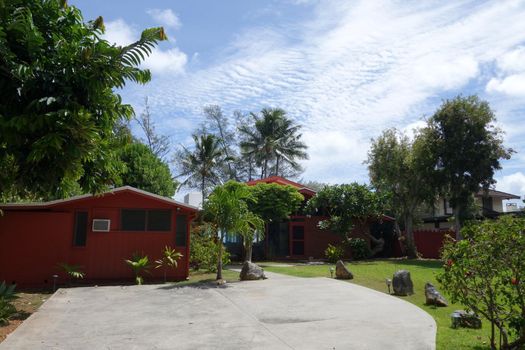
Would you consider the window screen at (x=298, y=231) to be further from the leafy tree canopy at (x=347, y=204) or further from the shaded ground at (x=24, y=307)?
the shaded ground at (x=24, y=307)

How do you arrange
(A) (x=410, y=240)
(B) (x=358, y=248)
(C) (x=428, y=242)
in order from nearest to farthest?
(B) (x=358, y=248) → (A) (x=410, y=240) → (C) (x=428, y=242)

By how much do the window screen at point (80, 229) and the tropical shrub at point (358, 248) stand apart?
14.7 m

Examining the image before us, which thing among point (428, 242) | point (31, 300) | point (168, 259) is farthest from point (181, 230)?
point (428, 242)

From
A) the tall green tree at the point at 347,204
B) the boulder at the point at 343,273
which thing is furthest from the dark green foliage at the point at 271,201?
the boulder at the point at 343,273

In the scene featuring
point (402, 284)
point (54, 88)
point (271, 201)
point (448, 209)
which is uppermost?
point (448, 209)

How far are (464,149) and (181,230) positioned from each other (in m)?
16.8

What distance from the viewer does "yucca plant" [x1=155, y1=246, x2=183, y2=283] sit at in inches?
585

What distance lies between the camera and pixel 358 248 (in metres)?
24.4

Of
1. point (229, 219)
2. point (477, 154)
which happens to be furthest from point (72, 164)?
point (477, 154)

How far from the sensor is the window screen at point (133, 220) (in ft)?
48.9

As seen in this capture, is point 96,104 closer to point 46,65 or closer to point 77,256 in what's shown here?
point 46,65

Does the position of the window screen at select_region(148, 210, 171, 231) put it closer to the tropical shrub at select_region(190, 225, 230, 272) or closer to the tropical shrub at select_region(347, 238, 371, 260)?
the tropical shrub at select_region(190, 225, 230, 272)

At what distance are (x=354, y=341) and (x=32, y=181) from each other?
507cm

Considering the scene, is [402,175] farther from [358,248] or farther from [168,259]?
[168,259]
